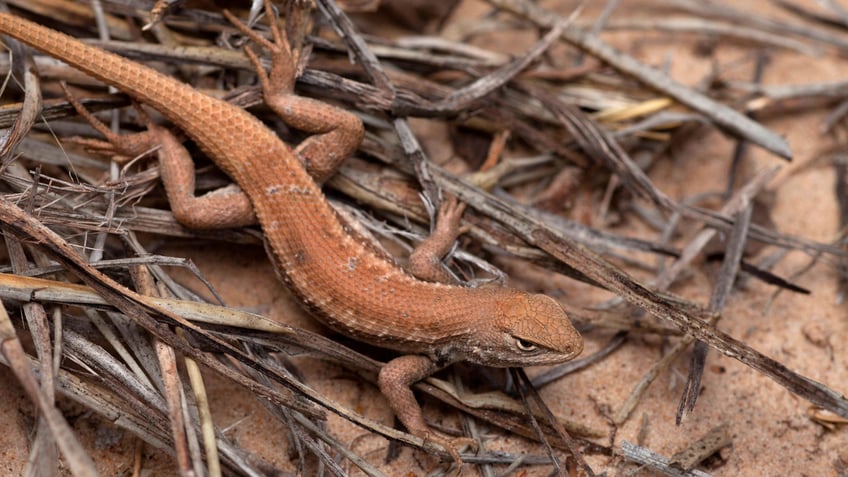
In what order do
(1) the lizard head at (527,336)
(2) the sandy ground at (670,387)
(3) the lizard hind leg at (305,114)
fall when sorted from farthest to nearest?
(3) the lizard hind leg at (305,114) < (2) the sandy ground at (670,387) < (1) the lizard head at (527,336)

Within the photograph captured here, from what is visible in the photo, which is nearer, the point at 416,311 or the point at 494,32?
the point at 416,311

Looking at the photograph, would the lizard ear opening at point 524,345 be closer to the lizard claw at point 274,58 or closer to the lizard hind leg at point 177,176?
the lizard hind leg at point 177,176

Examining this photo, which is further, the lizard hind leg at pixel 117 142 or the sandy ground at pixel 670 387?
the lizard hind leg at pixel 117 142

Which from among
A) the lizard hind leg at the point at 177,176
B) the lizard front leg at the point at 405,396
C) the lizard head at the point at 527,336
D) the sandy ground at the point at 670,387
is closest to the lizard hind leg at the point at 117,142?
the lizard hind leg at the point at 177,176

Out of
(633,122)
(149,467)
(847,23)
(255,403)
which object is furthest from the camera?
(847,23)

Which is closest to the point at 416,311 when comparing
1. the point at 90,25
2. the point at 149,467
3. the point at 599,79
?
the point at 149,467

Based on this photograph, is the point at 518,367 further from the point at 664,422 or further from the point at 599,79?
the point at 599,79

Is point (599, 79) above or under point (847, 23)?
under

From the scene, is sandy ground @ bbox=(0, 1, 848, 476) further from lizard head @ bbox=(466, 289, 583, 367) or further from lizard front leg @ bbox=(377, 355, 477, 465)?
lizard head @ bbox=(466, 289, 583, 367)
